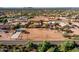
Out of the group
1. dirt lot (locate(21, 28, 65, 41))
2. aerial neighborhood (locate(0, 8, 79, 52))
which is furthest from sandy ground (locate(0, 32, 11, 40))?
dirt lot (locate(21, 28, 65, 41))

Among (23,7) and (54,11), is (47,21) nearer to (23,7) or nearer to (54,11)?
(54,11)

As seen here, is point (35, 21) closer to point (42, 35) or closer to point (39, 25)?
point (39, 25)

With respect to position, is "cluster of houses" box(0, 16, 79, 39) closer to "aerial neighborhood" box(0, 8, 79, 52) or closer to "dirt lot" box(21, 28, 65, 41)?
"aerial neighborhood" box(0, 8, 79, 52)

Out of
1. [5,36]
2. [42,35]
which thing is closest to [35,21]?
[42,35]

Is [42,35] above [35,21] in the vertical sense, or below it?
below

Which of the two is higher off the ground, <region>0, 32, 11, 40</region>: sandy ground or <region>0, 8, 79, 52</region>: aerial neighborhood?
<region>0, 8, 79, 52</region>: aerial neighborhood

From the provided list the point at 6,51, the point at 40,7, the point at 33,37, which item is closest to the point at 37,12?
the point at 40,7

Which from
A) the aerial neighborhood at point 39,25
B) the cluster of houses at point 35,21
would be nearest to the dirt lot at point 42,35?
the aerial neighborhood at point 39,25
